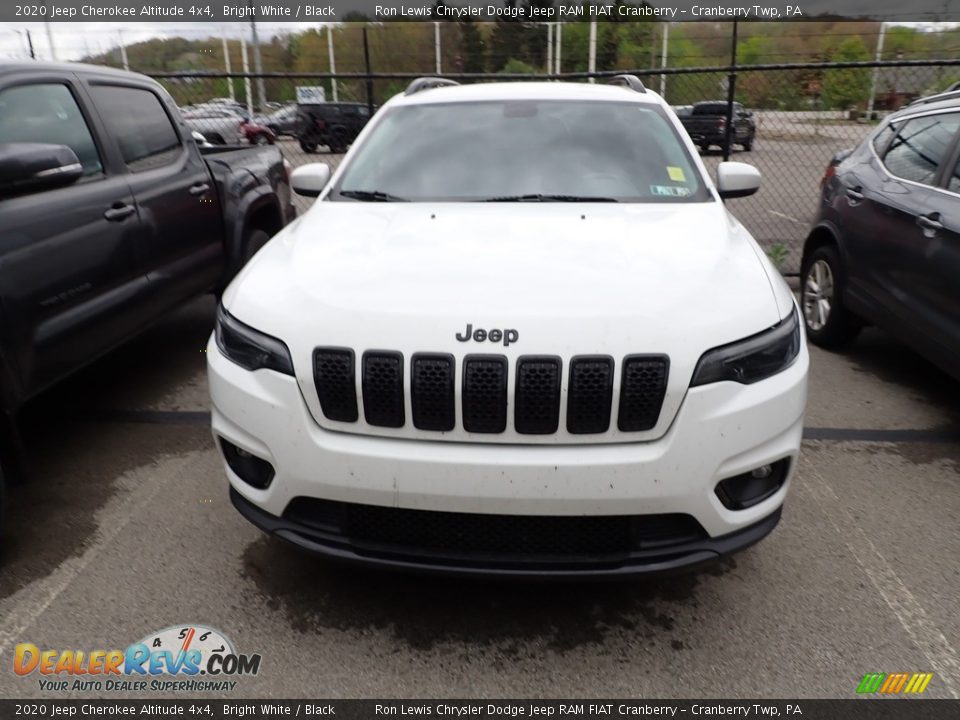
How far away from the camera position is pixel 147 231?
4062 millimetres

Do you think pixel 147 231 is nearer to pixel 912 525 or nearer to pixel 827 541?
pixel 827 541

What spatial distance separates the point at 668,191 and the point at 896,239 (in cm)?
182

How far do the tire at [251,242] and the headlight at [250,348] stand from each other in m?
2.85

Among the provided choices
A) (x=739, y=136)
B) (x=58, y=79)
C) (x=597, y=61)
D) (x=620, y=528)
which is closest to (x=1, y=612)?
(x=620, y=528)

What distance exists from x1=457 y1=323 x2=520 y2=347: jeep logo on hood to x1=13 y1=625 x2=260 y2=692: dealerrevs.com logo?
121 cm

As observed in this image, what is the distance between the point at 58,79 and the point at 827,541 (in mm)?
4086

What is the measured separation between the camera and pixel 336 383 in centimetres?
218

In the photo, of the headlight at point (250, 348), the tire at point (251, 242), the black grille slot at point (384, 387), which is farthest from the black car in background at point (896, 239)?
the tire at point (251, 242)

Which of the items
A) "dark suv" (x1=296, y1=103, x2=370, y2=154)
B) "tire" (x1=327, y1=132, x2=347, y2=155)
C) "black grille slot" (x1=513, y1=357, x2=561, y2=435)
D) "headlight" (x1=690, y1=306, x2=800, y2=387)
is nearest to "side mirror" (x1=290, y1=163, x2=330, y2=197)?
"black grille slot" (x1=513, y1=357, x2=561, y2=435)

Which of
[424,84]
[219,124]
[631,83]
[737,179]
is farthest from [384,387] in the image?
[219,124]

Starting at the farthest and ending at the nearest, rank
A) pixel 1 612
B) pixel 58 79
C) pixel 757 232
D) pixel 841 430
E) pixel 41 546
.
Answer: pixel 757 232
pixel 841 430
pixel 58 79
pixel 41 546
pixel 1 612

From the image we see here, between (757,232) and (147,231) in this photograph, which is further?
(757,232)

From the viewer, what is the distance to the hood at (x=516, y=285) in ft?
7.06

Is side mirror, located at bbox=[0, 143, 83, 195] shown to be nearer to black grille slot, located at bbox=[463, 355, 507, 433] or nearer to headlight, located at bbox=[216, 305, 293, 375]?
headlight, located at bbox=[216, 305, 293, 375]
